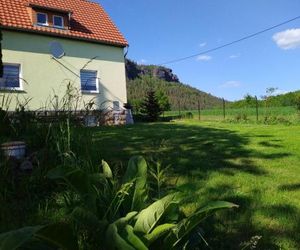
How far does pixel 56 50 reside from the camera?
19.5m

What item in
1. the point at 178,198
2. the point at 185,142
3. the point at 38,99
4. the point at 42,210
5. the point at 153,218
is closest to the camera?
the point at 153,218

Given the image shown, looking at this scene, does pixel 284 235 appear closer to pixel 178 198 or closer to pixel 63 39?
pixel 178 198

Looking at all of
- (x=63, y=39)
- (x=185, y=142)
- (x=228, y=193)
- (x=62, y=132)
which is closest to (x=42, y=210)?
(x=62, y=132)

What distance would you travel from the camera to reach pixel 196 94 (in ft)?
309

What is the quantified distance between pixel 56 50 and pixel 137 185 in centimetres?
1757

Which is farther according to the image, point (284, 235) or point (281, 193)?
point (281, 193)

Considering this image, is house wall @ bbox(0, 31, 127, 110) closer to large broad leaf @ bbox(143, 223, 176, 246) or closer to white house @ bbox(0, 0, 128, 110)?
white house @ bbox(0, 0, 128, 110)

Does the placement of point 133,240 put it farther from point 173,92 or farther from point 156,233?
point 173,92

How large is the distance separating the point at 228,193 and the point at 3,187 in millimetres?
2167

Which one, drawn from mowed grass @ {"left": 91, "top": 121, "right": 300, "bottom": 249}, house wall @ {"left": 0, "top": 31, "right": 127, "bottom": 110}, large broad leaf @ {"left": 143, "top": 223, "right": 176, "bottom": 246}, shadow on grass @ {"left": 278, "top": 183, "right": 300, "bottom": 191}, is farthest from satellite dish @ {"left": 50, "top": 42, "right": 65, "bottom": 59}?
large broad leaf @ {"left": 143, "top": 223, "right": 176, "bottom": 246}

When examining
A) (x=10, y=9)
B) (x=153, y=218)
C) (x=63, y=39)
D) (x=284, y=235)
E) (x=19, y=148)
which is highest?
(x=10, y=9)

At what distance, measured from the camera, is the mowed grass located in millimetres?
3314

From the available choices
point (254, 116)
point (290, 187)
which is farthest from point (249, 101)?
point (290, 187)

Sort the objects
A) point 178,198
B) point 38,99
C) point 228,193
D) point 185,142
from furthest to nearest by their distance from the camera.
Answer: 1. point 38,99
2. point 185,142
3. point 228,193
4. point 178,198
